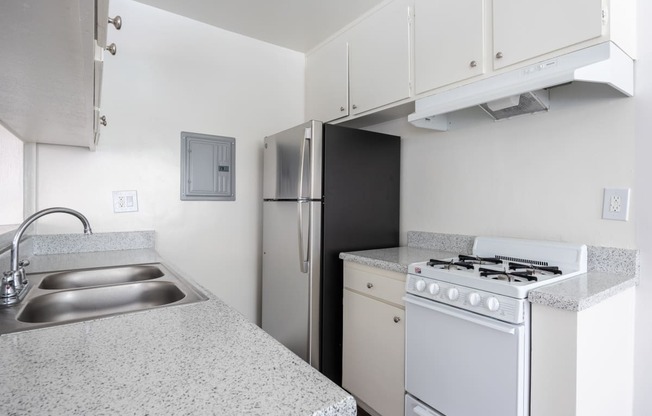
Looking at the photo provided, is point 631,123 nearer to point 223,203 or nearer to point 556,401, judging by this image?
point 556,401

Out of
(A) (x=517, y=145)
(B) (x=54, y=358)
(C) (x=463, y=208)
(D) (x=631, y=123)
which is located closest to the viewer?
(B) (x=54, y=358)

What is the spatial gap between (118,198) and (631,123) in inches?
107

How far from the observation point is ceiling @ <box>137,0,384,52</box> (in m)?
2.19

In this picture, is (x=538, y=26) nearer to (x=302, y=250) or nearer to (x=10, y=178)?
(x=302, y=250)

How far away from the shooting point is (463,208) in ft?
6.46

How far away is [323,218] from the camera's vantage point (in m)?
1.97

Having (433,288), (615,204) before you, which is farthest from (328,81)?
(615,204)

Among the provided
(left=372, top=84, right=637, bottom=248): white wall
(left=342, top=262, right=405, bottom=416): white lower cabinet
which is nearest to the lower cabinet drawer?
(left=342, top=262, right=405, bottom=416): white lower cabinet

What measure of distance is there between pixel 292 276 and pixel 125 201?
46.8 inches

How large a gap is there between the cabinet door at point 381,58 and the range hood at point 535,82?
33 centimetres

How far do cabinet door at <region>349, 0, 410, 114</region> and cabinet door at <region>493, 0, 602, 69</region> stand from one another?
54 cm

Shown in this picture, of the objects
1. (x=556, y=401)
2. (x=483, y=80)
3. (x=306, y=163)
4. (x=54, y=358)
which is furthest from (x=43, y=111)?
(x=556, y=401)

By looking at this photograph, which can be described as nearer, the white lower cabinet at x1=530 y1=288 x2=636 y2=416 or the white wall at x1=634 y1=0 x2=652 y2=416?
the white lower cabinet at x1=530 y1=288 x2=636 y2=416

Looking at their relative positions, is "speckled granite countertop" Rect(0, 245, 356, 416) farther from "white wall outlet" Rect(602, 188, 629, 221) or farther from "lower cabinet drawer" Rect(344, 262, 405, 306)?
"white wall outlet" Rect(602, 188, 629, 221)
